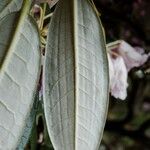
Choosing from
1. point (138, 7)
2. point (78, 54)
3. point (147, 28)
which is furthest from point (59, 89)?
point (147, 28)

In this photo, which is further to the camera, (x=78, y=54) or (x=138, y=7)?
(x=138, y=7)

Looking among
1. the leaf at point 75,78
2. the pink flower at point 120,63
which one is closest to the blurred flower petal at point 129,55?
the pink flower at point 120,63

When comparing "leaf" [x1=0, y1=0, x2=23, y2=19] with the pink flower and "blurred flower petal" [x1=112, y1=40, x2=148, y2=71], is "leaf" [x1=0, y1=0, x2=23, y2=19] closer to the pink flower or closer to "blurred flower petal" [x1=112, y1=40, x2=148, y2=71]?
the pink flower

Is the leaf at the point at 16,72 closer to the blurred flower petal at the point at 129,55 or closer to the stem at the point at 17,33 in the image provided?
the stem at the point at 17,33

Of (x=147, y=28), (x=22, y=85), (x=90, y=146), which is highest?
(x=22, y=85)

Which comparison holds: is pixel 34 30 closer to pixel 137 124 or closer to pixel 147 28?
pixel 147 28

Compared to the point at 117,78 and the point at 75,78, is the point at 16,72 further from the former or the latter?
the point at 117,78

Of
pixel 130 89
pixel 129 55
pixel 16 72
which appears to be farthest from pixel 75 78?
pixel 130 89
